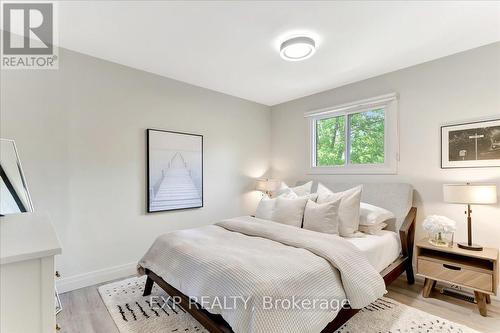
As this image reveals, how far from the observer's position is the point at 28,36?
7.81 ft

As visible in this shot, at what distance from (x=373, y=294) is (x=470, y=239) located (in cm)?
132

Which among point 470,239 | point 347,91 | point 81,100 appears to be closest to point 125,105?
point 81,100

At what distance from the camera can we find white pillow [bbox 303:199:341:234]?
2494mm

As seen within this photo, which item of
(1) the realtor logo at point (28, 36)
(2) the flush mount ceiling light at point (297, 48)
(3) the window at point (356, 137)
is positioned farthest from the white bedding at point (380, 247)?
(1) the realtor logo at point (28, 36)

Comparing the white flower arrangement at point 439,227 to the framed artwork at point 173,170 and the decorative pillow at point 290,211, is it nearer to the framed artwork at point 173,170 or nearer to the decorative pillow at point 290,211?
the decorative pillow at point 290,211

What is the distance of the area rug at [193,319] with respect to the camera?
1.93 meters

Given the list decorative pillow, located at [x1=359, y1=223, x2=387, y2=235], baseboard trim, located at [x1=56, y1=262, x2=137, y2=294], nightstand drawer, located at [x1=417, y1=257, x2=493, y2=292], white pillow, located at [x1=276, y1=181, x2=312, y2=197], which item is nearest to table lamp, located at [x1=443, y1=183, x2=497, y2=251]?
nightstand drawer, located at [x1=417, y1=257, x2=493, y2=292]

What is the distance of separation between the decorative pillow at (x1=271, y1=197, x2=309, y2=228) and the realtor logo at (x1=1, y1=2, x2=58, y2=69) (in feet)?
8.86

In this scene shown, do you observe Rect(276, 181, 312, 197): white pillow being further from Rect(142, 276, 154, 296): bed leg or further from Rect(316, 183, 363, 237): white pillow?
Rect(142, 276, 154, 296): bed leg

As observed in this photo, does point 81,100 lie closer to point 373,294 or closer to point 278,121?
point 278,121

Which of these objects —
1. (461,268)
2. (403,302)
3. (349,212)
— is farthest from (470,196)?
(403,302)

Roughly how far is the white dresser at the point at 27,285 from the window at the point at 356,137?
3345 millimetres

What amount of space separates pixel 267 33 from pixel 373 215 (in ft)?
6.94

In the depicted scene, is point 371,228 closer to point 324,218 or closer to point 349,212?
point 349,212
